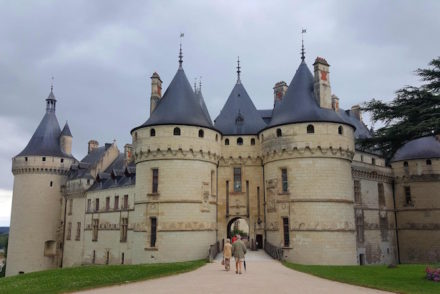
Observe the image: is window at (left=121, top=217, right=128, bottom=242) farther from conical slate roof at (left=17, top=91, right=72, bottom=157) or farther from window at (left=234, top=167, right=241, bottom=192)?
conical slate roof at (left=17, top=91, right=72, bottom=157)

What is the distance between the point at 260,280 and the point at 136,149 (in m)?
16.1

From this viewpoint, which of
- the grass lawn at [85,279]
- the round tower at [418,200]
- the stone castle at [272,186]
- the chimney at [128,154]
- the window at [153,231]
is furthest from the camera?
the chimney at [128,154]

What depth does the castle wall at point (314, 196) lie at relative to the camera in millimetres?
24625

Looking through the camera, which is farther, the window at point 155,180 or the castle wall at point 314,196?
the window at point 155,180

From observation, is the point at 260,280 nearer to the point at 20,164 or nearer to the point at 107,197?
the point at 107,197

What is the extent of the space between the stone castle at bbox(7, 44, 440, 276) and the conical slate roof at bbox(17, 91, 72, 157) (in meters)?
11.0

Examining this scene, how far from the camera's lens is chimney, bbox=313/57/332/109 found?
2717cm

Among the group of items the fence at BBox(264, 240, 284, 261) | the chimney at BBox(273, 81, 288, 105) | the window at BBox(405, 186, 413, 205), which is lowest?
the fence at BBox(264, 240, 284, 261)

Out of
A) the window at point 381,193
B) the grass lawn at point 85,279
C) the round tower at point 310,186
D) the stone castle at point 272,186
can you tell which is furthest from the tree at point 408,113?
the window at point 381,193

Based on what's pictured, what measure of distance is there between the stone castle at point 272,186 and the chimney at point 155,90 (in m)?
0.09

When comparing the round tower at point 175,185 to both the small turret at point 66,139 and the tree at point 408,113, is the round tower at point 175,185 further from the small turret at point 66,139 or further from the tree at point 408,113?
the small turret at point 66,139

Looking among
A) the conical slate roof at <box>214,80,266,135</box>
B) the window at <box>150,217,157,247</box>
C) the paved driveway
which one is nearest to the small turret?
the conical slate roof at <box>214,80,266,135</box>

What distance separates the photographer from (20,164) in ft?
151

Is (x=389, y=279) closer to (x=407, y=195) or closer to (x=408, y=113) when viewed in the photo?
(x=408, y=113)
